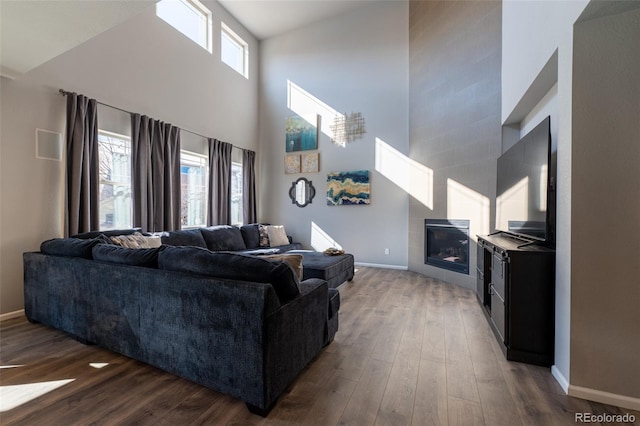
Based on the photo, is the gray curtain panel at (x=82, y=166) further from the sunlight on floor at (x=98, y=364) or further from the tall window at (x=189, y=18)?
the tall window at (x=189, y=18)

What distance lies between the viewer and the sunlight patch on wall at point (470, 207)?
12.4ft

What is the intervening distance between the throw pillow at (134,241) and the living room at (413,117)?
860 mm

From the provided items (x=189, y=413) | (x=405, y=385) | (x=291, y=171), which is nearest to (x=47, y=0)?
(x=189, y=413)

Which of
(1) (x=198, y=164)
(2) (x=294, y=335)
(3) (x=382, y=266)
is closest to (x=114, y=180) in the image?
(1) (x=198, y=164)

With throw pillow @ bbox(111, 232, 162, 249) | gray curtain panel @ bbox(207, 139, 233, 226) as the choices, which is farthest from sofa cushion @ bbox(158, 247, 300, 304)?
gray curtain panel @ bbox(207, 139, 233, 226)

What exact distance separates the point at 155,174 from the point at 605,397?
5.08 m

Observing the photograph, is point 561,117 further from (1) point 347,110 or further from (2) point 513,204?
(1) point 347,110

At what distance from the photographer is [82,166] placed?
3.24 m

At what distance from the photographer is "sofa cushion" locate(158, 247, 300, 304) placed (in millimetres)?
1538

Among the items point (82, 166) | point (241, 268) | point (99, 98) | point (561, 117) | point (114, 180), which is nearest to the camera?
point (241, 268)

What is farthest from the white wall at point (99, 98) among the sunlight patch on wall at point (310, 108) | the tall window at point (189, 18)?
the sunlight patch on wall at point (310, 108)

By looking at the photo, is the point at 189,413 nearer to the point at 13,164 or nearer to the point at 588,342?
the point at 588,342

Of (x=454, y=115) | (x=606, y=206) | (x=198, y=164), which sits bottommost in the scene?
(x=606, y=206)

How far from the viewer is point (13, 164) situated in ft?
9.25
